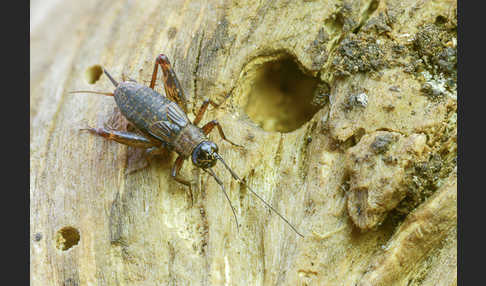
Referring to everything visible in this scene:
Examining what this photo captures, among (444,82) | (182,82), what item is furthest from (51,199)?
(444,82)

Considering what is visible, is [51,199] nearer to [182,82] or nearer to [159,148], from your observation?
[159,148]

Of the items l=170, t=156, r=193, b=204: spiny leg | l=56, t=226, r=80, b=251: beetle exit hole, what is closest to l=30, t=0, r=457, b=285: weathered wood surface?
l=56, t=226, r=80, b=251: beetle exit hole

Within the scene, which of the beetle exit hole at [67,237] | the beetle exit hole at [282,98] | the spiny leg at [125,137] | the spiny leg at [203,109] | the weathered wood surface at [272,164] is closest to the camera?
the weathered wood surface at [272,164]

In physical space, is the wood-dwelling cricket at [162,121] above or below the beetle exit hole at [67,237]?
above

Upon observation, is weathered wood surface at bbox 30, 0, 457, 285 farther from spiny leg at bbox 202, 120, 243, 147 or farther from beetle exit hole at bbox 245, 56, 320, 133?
beetle exit hole at bbox 245, 56, 320, 133

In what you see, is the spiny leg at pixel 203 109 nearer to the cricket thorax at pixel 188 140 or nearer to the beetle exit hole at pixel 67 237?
the cricket thorax at pixel 188 140

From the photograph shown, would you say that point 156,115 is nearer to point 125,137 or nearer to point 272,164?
point 125,137

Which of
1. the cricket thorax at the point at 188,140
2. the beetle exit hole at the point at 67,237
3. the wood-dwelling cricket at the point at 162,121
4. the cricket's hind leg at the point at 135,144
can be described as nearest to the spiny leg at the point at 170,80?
the wood-dwelling cricket at the point at 162,121
